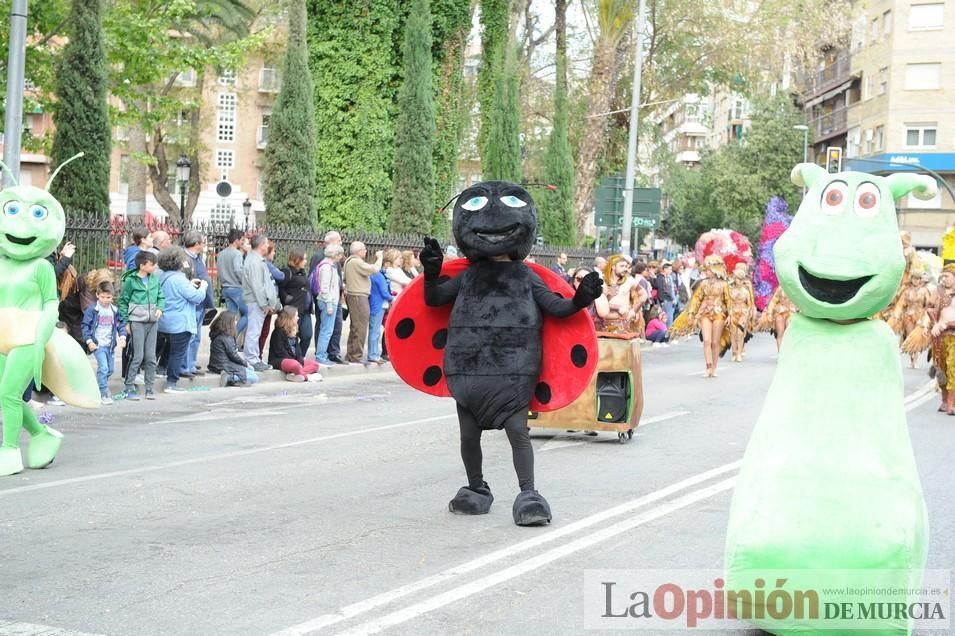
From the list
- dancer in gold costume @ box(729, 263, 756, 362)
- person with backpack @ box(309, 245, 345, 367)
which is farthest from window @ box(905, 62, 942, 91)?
person with backpack @ box(309, 245, 345, 367)

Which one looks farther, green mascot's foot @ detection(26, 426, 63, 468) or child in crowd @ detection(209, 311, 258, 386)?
child in crowd @ detection(209, 311, 258, 386)

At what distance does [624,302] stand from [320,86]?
18424 millimetres

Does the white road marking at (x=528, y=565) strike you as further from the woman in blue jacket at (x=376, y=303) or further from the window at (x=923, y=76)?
the window at (x=923, y=76)

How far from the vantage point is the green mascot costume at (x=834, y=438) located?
5121 mm

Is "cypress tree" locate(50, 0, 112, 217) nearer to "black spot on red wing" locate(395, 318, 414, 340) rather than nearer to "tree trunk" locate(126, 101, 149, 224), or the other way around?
"black spot on red wing" locate(395, 318, 414, 340)

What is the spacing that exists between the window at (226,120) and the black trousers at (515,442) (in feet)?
209

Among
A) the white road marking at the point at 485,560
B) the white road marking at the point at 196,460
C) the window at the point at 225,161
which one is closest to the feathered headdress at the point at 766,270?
the white road marking at the point at 196,460

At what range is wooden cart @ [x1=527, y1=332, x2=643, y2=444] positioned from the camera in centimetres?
1184

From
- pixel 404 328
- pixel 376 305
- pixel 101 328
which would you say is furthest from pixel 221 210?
pixel 404 328

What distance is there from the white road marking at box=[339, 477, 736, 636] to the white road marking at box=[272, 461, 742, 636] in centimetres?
13

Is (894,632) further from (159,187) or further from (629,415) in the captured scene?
(159,187)

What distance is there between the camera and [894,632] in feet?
16.7

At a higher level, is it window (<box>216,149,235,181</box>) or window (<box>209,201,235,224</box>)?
window (<box>216,149,235,181</box>)

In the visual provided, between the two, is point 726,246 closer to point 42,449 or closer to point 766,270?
point 766,270
